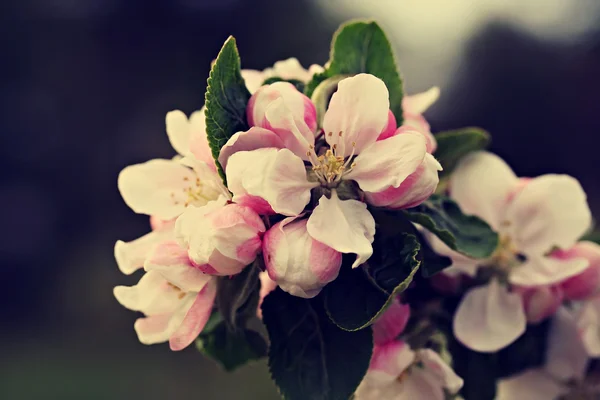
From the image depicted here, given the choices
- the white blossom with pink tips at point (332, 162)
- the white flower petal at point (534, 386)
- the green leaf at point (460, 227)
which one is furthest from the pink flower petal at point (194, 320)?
the white flower petal at point (534, 386)

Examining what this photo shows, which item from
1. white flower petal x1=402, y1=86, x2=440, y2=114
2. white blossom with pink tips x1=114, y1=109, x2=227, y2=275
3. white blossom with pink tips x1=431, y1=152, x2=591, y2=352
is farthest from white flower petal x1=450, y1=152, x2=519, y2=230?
white blossom with pink tips x1=114, y1=109, x2=227, y2=275

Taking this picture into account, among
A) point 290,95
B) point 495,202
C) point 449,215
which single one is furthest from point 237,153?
point 495,202

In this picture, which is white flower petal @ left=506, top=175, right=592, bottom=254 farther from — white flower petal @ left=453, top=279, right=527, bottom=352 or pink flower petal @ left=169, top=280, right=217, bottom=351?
pink flower petal @ left=169, top=280, right=217, bottom=351

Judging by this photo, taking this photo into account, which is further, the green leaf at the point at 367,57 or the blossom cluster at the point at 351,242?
the green leaf at the point at 367,57

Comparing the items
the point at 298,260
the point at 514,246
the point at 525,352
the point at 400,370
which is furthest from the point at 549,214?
the point at 298,260

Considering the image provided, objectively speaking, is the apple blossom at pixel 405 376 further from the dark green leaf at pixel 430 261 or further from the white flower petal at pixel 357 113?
the white flower petal at pixel 357 113

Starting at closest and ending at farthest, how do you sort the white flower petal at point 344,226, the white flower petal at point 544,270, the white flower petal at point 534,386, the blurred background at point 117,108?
the white flower petal at point 344,226 → the white flower petal at point 544,270 → the white flower petal at point 534,386 → the blurred background at point 117,108

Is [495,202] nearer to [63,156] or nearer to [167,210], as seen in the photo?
[167,210]
